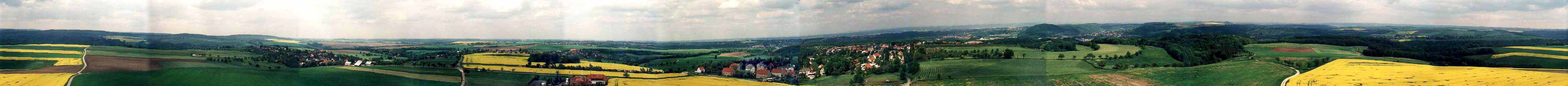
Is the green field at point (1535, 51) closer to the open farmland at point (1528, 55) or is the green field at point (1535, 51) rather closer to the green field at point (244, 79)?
the open farmland at point (1528, 55)

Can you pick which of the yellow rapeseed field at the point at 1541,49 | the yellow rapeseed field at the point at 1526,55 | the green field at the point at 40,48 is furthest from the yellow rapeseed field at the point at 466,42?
the yellow rapeseed field at the point at 1541,49

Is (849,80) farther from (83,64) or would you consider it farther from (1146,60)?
(83,64)

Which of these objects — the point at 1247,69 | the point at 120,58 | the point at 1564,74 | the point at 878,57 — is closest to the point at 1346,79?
the point at 1247,69

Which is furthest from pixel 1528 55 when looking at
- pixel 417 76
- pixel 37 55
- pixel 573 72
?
pixel 37 55

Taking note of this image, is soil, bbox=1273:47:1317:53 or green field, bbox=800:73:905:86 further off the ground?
soil, bbox=1273:47:1317:53

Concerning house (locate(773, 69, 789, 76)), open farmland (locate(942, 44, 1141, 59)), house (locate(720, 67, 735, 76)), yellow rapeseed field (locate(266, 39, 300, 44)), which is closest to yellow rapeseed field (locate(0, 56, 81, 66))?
yellow rapeseed field (locate(266, 39, 300, 44))

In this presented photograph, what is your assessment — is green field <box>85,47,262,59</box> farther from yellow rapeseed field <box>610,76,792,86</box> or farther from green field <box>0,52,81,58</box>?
yellow rapeseed field <box>610,76,792,86</box>

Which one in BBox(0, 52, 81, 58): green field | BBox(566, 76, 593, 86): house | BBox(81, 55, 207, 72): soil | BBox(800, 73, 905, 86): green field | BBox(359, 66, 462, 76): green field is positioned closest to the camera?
BBox(800, 73, 905, 86): green field
